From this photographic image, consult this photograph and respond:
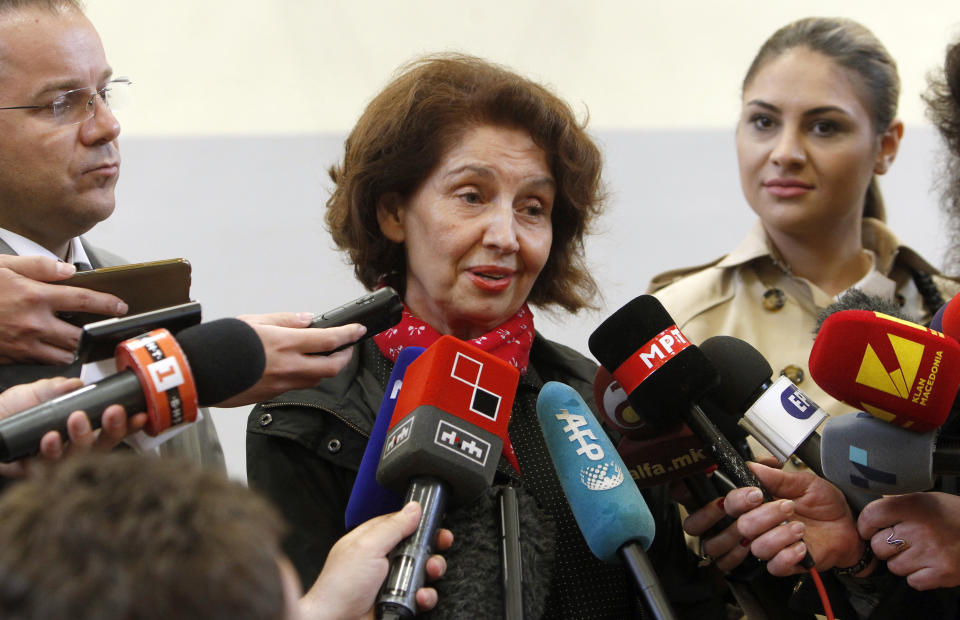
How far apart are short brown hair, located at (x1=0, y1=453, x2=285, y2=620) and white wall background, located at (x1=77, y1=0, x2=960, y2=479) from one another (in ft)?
5.13

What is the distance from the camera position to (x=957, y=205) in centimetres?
196

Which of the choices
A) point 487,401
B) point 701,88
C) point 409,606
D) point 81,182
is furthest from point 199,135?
point 409,606

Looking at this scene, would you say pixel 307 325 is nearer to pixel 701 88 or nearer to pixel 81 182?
pixel 81 182

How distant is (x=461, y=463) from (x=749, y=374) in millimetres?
376

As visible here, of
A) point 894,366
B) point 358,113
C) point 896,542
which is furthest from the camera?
point 358,113

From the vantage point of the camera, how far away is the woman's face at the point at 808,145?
183 centimetres

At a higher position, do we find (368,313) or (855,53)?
(855,53)

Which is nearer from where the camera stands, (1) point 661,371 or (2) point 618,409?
(1) point 661,371

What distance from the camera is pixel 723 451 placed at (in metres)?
1.08

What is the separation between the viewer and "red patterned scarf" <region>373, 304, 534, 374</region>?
1.38 m

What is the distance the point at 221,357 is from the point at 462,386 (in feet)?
0.84

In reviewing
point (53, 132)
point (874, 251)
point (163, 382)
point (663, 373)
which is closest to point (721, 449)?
point (663, 373)

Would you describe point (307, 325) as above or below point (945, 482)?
above

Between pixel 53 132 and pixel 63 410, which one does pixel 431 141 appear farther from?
pixel 63 410
